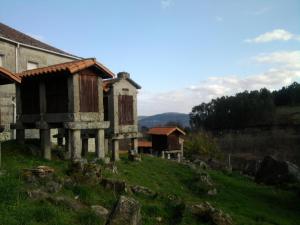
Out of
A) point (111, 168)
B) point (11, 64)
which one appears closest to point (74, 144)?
point (111, 168)

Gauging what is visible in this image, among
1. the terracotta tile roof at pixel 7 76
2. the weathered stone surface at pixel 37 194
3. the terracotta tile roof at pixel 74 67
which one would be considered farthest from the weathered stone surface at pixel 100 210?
the terracotta tile roof at pixel 74 67

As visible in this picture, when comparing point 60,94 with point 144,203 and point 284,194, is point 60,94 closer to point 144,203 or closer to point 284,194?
point 144,203

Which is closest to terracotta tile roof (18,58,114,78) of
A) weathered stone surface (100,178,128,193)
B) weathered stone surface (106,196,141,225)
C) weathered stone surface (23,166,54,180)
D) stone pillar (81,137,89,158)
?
stone pillar (81,137,89,158)

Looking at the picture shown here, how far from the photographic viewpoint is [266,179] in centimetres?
2072

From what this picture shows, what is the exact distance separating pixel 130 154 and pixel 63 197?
8.71m

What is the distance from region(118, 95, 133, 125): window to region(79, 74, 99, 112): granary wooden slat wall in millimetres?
2256

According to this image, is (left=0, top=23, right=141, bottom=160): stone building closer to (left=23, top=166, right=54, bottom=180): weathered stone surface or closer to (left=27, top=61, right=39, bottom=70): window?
(left=23, top=166, right=54, bottom=180): weathered stone surface

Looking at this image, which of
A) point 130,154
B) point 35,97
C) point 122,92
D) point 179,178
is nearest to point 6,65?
point 35,97

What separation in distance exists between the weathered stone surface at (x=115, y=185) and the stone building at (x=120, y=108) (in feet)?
18.6

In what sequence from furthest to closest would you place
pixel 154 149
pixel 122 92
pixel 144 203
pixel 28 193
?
pixel 154 149 → pixel 122 92 → pixel 144 203 → pixel 28 193

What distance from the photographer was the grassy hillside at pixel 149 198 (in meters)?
7.66

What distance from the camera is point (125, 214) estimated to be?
22.7ft

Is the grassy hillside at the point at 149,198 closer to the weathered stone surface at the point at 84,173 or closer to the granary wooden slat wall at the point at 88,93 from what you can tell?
the weathered stone surface at the point at 84,173

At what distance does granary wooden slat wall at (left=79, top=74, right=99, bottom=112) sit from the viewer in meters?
13.8
